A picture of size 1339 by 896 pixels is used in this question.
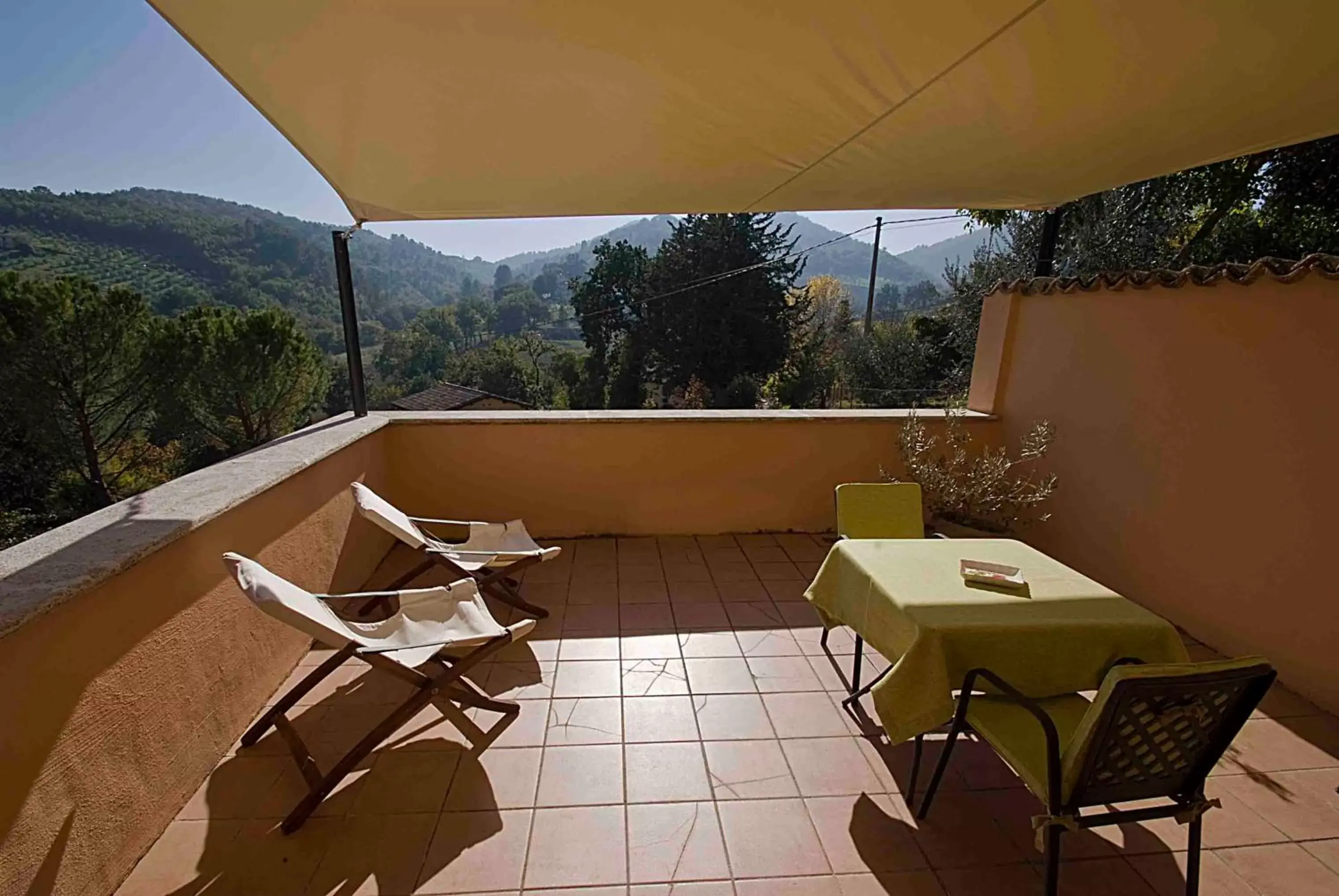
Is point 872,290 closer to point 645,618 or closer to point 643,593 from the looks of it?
point 643,593

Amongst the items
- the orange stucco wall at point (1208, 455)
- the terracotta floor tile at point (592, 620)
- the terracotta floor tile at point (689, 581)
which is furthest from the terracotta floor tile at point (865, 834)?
the orange stucco wall at point (1208, 455)

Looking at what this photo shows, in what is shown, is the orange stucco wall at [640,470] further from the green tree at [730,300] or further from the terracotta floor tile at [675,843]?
the green tree at [730,300]

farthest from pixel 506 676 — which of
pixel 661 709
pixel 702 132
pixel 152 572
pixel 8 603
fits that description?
pixel 702 132

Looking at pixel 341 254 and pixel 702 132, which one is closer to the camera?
pixel 702 132

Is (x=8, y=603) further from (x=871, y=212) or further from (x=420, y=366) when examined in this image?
(x=420, y=366)

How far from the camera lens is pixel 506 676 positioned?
257 centimetres

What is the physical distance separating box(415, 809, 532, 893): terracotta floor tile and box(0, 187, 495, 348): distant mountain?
14484mm

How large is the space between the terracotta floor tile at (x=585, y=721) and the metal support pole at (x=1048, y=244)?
3.96m

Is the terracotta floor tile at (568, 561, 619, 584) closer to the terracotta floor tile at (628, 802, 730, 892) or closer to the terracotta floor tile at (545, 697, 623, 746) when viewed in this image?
the terracotta floor tile at (545, 697, 623, 746)

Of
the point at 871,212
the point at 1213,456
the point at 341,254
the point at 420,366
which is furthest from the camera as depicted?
the point at 420,366

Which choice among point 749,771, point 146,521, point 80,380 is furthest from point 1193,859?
point 80,380

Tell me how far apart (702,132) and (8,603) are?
246cm

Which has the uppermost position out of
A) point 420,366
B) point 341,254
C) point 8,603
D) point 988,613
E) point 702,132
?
point 702,132

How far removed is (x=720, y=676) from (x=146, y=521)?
2125 mm
